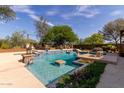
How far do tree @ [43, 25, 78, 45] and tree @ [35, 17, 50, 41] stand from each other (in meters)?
0.92

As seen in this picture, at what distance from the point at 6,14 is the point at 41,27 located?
980 centimetres

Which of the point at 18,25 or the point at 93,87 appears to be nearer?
the point at 93,87

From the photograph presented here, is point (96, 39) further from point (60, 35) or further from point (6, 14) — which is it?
point (6, 14)

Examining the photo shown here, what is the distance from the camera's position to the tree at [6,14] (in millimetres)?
17312

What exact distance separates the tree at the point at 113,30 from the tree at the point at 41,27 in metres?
8.97

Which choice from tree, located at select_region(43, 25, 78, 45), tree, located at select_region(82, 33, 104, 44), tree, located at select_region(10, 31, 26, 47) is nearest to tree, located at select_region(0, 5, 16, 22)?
tree, located at select_region(10, 31, 26, 47)

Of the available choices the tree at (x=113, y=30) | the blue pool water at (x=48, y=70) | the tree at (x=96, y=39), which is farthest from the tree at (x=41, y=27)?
the blue pool water at (x=48, y=70)

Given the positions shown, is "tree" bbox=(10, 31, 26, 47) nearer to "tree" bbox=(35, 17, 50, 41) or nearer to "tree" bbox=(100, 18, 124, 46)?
"tree" bbox=(35, 17, 50, 41)

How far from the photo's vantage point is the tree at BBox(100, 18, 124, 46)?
22.3 m

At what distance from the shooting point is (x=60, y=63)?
9625 mm

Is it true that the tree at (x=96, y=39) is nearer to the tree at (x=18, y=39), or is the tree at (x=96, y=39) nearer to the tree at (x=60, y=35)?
the tree at (x=60, y=35)

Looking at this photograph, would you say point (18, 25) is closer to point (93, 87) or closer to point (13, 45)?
point (13, 45)

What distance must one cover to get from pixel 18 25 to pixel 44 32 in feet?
21.0
